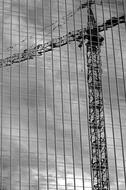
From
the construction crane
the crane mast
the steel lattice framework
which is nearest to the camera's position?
the steel lattice framework

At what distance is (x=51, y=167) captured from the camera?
9269 cm

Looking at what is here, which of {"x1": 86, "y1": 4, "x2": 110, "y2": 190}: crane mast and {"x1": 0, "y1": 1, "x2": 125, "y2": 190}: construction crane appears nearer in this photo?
{"x1": 86, "y1": 4, "x2": 110, "y2": 190}: crane mast

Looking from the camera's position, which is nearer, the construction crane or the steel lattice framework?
the steel lattice framework

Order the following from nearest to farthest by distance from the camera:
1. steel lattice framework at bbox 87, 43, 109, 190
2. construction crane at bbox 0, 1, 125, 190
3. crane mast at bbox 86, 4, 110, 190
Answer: steel lattice framework at bbox 87, 43, 109, 190
crane mast at bbox 86, 4, 110, 190
construction crane at bbox 0, 1, 125, 190

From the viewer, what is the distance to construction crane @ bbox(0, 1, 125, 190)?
96.8 m

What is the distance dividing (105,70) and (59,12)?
49.0 feet

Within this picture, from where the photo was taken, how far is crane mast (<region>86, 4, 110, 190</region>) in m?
96.3

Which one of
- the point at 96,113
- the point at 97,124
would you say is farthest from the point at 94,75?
the point at 97,124

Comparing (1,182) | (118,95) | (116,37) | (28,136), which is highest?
(116,37)

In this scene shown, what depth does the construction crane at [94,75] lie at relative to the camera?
318 feet

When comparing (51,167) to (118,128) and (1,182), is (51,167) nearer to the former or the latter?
(1,182)

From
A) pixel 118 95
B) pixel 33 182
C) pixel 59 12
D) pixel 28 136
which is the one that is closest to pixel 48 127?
pixel 28 136

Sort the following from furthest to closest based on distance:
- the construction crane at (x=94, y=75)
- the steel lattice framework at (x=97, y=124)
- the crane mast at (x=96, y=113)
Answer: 1. the construction crane at (x=94, y=75)
2. the crane mast at (x=96, y=113)
3. the steel lattice framework at (x=97, y=124)

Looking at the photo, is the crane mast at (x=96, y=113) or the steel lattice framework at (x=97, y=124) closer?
the steel lattice framework at (x=97, y=124)
